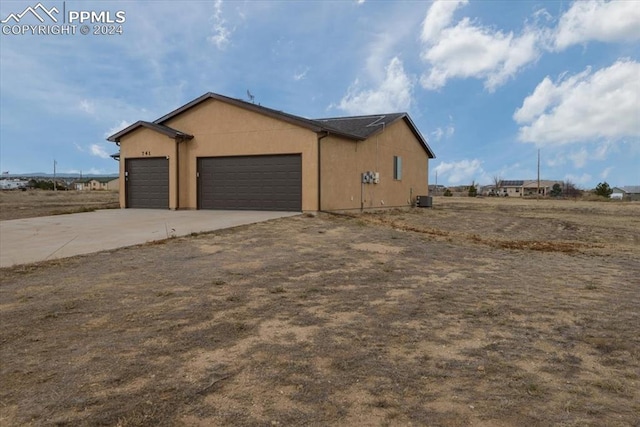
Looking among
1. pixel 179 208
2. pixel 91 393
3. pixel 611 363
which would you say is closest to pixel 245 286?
pixel 91 393

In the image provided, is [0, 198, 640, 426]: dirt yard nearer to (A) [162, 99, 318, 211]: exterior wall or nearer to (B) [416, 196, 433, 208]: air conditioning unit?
(A) [162, 99, 318, 211]: exterior wall

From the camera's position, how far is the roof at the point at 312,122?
16.2 m

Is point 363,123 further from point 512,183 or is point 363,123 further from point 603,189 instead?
point 512,183

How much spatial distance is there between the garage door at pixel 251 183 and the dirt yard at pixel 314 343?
8689mm

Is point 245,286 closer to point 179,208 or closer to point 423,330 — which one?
point 423,330

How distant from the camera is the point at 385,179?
2136 cm

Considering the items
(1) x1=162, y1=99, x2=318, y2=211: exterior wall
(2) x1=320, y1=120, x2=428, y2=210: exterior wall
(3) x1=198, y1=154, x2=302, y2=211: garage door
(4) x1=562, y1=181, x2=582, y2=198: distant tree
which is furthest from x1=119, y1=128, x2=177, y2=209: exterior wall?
(4) x1=562, y1=181, x2=582, y2=198: distant tree

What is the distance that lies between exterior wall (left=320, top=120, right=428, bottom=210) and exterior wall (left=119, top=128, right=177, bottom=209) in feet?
22.0

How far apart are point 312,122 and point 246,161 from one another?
3.10 meters

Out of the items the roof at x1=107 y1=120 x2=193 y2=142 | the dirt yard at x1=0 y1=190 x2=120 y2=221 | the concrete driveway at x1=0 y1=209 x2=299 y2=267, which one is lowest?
the concrete driveway at x1=0 y1=209 x2=299 y2=267

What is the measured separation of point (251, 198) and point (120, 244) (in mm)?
7875

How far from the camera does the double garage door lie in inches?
640

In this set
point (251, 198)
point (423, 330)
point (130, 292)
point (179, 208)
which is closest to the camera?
point (423, 330)

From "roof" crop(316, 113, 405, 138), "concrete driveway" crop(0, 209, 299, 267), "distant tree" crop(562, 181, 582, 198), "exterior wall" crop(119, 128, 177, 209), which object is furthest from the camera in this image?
"distant tree" crop(562, 181, 582, 198)
